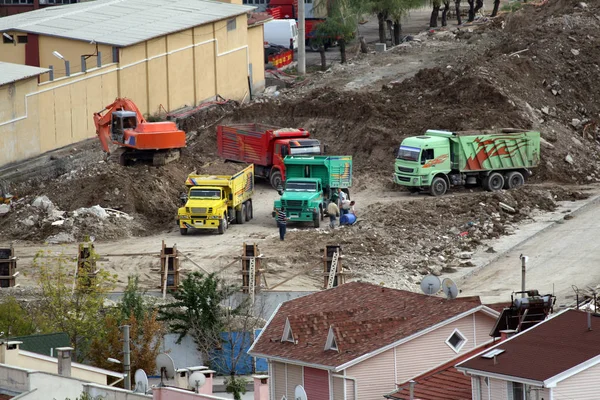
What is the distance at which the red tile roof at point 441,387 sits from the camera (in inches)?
1093

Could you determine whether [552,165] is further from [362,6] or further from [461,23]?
[461,23]

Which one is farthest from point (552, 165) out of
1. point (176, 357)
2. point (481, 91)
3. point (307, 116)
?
point (176, 357)

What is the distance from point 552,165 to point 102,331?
25.6m

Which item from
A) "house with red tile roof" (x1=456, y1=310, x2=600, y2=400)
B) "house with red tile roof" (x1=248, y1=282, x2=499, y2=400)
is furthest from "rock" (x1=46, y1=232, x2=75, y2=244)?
"house with red tile roof" (x1=456, y1=310, x2=600, y2=400)

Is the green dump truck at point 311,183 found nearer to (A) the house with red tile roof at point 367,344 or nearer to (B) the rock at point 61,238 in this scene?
(B) the rock at point 61,238

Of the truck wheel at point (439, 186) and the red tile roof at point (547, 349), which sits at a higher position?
the red tile roof at point (547, 349)

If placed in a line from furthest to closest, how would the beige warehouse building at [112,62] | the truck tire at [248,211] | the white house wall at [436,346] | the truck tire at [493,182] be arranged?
1. the beige warehouse building at [112,62]
2. the truck tire at [493,182]
3. the truck tire at [248,211]
4. the white house wall at [436,346]

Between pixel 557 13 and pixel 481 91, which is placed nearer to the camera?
pixel 481 91

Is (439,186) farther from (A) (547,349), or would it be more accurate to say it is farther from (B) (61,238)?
(A) (547,349)

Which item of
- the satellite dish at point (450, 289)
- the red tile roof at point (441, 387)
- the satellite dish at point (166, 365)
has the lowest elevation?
the satellite dish at point (166, 365)

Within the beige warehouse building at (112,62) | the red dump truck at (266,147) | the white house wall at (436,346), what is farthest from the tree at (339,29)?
the white house wall at (436,346)

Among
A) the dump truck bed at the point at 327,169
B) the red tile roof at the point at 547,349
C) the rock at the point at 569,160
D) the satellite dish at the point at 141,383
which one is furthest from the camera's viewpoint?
the rock at the point at 569,160

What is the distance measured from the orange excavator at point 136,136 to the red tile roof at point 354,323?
24.3 meters

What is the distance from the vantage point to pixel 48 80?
66375 millimetres
